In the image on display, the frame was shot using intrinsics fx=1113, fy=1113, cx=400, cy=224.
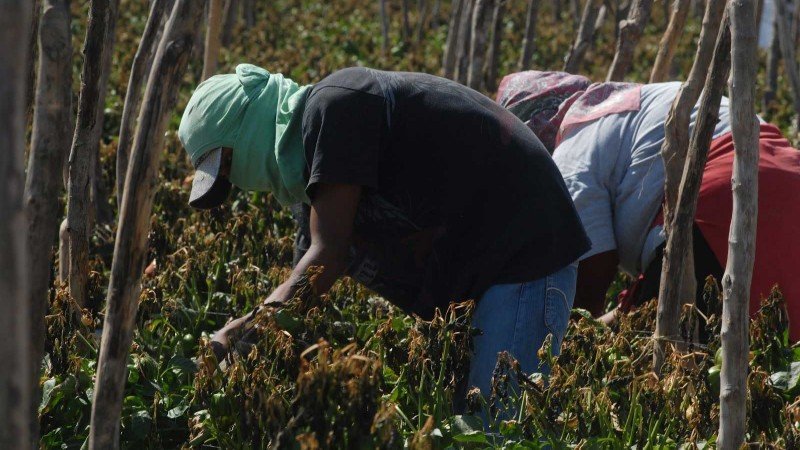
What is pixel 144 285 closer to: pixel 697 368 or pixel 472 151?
pixel 472 151

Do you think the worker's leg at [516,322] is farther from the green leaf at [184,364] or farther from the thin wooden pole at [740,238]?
the green leaf at [184,364]

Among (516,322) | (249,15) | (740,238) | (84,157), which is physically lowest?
(249,15)

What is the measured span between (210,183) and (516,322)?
2.48ft

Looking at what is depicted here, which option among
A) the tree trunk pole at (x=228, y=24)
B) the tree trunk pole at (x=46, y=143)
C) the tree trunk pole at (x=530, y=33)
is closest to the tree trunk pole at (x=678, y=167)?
the tree trunk pole at (x=46, y=143)

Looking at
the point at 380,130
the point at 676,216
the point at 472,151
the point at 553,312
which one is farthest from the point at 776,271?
the point at 380,130

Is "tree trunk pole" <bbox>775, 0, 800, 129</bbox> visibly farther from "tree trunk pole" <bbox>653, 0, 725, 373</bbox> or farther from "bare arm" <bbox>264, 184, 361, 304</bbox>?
"bare arm" <bbox>264, 184, 361, 304</bbox>

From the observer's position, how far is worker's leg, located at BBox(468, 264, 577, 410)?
8.27 ft

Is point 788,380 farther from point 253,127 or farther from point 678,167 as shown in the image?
A: point 253,127

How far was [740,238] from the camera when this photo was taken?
2.13 meters

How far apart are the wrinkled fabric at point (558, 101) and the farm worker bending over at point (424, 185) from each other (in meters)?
0.65

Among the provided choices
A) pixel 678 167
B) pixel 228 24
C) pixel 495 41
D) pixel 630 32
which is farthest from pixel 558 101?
pixel 228 24

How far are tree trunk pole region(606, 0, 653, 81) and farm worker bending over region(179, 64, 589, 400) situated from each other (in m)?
2.16

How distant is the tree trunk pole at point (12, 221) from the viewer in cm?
120

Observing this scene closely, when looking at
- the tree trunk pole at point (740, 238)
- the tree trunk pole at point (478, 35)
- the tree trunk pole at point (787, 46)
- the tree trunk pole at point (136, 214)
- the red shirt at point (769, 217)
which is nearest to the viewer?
the tree trunk pole at point (136, 214)
